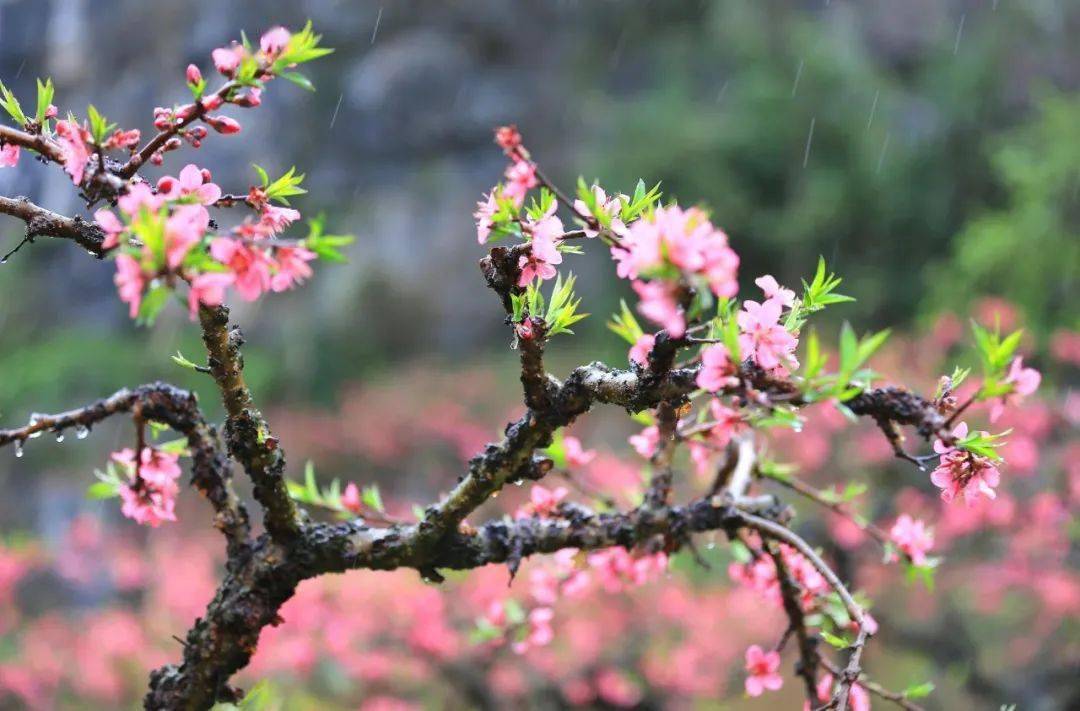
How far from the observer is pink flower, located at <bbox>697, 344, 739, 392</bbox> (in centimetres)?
111

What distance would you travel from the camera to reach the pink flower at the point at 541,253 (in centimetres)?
124

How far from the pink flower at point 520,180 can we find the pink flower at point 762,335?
1.05 ft

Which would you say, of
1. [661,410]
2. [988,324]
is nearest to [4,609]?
[661,410]

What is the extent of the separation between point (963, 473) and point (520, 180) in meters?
0.70

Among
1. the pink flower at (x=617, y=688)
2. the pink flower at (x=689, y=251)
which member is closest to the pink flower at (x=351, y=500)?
the pink flower at (x=689, y=251)

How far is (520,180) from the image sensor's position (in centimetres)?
123

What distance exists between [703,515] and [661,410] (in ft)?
0.90

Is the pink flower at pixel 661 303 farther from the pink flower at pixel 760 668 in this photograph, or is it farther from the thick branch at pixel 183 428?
the pink flower at pixel 760 668

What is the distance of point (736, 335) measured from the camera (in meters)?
1.08

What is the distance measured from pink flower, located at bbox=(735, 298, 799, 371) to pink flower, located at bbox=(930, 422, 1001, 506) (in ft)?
0.81

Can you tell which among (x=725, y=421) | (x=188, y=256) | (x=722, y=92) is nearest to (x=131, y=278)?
(x=188, y=256)

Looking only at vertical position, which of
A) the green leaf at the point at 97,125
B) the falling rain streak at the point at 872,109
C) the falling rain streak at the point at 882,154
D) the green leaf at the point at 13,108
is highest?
the falling rain streak at the point at 872,109

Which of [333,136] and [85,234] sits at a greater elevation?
[333,136]

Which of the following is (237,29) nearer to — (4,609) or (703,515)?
(4,609)
